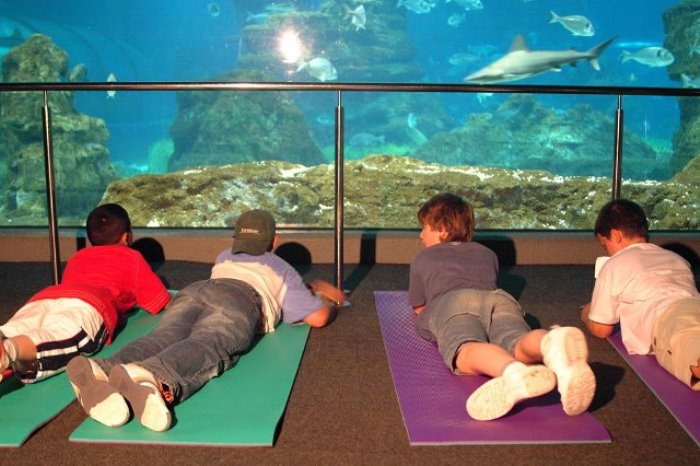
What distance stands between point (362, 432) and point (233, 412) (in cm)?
39

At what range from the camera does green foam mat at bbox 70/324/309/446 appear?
70.8 inches

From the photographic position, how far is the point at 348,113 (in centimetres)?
1684

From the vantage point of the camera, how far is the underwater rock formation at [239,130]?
36.3ft

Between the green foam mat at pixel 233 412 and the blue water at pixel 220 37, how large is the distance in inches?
583

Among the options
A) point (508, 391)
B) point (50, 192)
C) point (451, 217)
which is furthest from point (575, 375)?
point (50, 192)

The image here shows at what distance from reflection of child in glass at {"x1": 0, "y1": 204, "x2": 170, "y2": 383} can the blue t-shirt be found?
114cm

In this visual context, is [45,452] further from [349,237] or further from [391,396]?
[349,237]

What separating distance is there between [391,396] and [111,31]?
67.7 feet

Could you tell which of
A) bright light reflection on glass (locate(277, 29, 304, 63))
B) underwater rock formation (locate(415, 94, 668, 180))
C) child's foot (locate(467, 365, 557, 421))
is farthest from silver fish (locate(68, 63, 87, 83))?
child's foot (locate(467, 365, 557, 421))

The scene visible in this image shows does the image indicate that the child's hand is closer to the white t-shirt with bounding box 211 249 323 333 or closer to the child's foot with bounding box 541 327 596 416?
the white t-shirt with bounding box 211 249 323 333

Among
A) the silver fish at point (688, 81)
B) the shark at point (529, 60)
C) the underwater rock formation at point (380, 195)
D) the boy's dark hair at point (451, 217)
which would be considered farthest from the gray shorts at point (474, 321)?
the silver fish at point (688, 81)

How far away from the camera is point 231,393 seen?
2.13 metres

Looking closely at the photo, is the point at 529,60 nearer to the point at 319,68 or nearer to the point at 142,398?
the point at 319,68

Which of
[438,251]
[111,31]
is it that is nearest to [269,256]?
[438,251]
